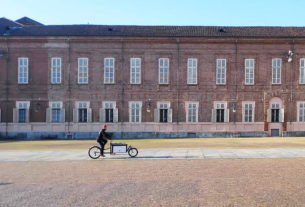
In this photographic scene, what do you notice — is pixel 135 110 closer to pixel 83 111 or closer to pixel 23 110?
pixel 83 111

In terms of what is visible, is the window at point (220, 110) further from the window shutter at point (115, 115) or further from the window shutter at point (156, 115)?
the window shutter at point (115, 115)

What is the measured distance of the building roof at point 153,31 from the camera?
39812mm

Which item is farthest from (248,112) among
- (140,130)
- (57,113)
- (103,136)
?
(103,136)

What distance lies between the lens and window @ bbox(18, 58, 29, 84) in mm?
40062

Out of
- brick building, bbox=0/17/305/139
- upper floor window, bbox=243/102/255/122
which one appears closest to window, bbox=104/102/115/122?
brick building, bbox=0/17/305/139

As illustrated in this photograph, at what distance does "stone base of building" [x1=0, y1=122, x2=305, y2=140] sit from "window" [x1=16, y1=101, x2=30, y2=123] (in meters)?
0.65

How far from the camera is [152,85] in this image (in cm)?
3991

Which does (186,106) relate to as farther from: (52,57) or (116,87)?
(52,57)

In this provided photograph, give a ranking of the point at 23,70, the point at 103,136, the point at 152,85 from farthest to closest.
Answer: the point at 23,70, the point at 152,85, the point at 103,136

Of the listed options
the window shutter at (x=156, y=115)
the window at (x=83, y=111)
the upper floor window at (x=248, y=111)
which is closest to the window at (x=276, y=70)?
the upper floor window at (x=248, y=111)

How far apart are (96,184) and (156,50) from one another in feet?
92.1

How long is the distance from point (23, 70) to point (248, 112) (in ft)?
75.3

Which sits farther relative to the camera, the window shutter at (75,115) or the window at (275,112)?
the window shutter at (75,115)

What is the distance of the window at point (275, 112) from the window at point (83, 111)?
18479 millimetres
